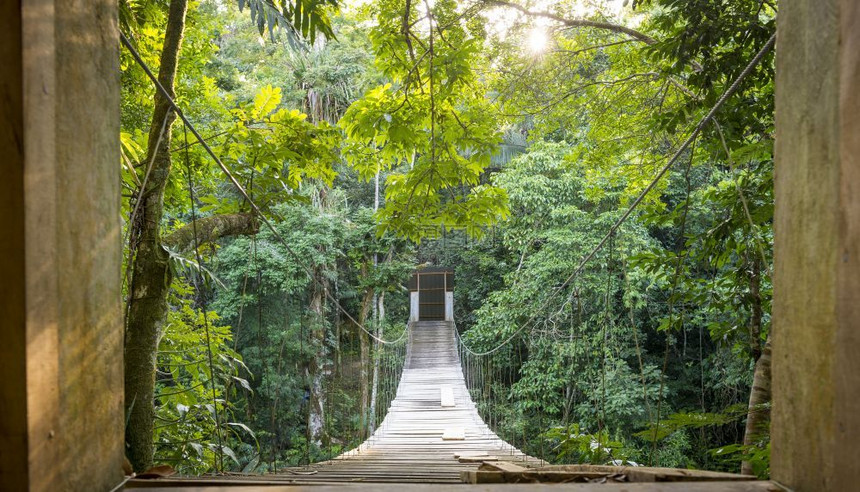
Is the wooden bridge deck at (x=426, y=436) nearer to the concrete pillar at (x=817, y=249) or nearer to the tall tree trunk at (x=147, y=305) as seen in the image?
the tall tree trunk at (x=147, y=305)

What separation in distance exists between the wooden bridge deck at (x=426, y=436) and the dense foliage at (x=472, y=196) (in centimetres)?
35

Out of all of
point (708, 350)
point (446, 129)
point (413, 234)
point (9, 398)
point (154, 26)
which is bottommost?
point (708, 350)

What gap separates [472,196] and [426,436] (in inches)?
95.7

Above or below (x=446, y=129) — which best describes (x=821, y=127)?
below

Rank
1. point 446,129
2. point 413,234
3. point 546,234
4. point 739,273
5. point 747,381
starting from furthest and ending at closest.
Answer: point 546,234
point 747,381
point 413,234
point 446,129
point 739,273

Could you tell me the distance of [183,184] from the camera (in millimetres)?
3461

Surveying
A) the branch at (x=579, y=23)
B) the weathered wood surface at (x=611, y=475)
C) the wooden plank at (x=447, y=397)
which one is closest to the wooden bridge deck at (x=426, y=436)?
the wooden plank at (x=447, y=397)

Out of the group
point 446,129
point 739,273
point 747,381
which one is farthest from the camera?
point 747,381

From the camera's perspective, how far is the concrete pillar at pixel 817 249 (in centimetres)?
59

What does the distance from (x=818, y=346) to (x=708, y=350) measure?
30.0 ft

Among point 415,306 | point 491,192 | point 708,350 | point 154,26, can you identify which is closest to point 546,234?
point 708,350

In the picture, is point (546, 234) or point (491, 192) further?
point (546, 234)

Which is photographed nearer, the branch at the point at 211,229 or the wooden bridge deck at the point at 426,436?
the branch at the point at 211,229

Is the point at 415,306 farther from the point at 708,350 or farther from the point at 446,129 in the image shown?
the point at 446,129
